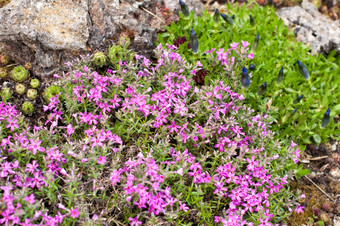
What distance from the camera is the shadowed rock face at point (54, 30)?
182 inches

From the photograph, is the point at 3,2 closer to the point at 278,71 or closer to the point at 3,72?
the point at 3,72

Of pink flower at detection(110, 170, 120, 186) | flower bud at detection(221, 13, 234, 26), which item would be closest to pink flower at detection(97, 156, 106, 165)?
pink flower at detection(110, 170, 120, 186)

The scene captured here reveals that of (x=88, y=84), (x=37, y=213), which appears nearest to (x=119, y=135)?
(x=88, y=84)

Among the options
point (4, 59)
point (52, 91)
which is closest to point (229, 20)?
point (52, 91)

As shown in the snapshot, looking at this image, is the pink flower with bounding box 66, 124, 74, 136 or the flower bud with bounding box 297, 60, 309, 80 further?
the flower bud with bounding box 297, 60, 309, 80

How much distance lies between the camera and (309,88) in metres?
5.66

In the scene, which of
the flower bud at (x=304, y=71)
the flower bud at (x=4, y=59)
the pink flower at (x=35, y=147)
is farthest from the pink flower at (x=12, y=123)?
the flower bud at (x=304, y=71)

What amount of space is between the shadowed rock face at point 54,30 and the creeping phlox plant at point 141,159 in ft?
1.36

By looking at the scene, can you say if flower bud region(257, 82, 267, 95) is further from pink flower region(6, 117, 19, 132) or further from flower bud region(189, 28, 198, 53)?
pink flower region(6, 117, 19, 132)

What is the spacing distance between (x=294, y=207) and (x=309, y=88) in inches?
86.8

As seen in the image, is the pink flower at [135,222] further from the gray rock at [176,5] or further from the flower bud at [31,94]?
the gray rock at [176,5]

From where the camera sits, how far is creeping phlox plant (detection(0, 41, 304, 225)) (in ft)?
11.3

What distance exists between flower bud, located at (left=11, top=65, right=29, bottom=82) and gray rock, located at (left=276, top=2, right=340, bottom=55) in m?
5.02

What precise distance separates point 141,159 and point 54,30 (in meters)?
2.34
